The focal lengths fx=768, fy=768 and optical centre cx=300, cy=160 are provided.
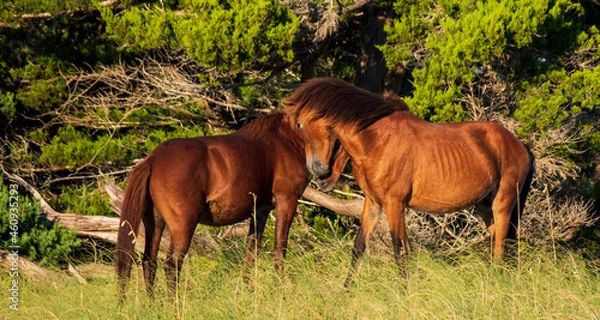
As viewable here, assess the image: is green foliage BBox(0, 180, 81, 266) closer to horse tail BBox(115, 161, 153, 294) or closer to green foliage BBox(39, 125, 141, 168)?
green foliage BBox(39, 125, 141, 168)

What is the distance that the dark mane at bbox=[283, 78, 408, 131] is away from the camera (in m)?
6.21

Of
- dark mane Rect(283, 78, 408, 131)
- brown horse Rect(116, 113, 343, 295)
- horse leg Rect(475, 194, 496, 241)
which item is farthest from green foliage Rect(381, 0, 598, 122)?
brown horse Rect(116, 113, 343, 295)

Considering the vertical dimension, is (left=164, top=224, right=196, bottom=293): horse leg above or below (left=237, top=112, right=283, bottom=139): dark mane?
below

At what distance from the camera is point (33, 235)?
8867 millimetres

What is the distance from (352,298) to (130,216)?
5.79 ft

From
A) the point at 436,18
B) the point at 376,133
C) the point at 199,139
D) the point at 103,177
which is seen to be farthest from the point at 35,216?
the point at 436,18

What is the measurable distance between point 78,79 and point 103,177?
54.8 inches

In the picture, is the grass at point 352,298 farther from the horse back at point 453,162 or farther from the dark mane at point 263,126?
the dark mane at point 263,126

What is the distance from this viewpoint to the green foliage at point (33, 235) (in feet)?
28.0

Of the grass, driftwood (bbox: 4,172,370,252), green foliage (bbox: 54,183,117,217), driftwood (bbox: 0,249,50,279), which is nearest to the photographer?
the grass

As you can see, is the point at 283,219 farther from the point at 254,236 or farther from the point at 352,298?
the point at 352,298

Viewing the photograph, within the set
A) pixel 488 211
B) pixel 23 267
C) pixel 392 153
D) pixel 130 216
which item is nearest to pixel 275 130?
pixel 392 153

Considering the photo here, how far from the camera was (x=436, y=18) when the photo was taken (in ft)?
31.8

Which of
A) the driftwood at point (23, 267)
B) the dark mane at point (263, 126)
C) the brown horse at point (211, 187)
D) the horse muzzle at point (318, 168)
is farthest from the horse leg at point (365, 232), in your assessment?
the driftwood at point (23, 267)
